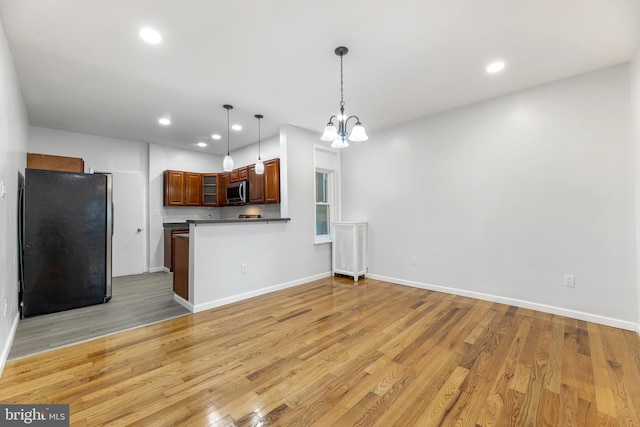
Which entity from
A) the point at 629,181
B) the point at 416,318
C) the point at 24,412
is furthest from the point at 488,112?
the point at 24,412

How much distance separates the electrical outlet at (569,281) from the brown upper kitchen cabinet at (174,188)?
21.1 feet

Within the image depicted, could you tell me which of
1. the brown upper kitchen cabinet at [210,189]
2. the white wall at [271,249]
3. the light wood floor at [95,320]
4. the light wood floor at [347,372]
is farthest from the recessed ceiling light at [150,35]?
the brown upper kitchen cabinet at [210,189]

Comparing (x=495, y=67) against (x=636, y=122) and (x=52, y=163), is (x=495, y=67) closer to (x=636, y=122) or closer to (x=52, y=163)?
(x=636, y=122)

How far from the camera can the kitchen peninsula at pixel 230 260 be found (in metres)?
3.31

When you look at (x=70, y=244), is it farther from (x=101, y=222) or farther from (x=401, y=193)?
(x=401, y=193)

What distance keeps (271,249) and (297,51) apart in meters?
2.67

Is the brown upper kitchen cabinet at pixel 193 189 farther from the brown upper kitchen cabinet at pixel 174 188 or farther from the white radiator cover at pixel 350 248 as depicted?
the white radiator cover at pixel 350 248

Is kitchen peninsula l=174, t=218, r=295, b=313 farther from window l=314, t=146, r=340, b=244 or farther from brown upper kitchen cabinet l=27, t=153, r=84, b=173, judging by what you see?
brown upper kitchen cabinet l=27, t=153, r=84, b=173

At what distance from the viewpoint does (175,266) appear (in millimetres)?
3773

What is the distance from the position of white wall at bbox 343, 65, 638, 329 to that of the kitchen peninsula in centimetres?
194

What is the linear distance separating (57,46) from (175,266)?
2.63 meters

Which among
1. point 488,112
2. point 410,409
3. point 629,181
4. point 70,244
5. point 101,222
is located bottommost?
point 410,409

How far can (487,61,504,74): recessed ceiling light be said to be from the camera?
269 centimetres

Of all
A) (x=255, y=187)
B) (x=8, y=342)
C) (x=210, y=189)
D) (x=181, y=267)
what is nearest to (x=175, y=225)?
(x=210, y=189)
